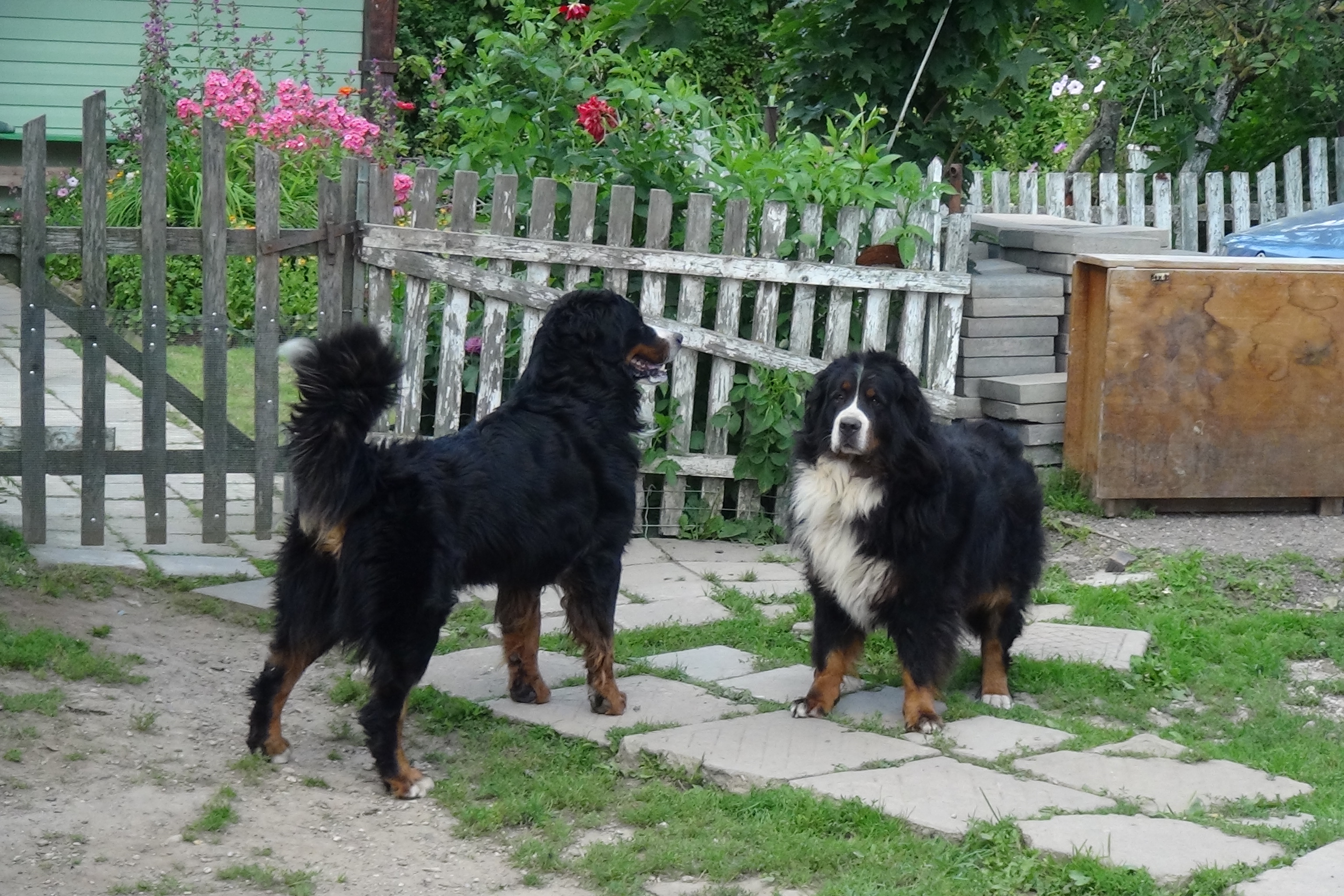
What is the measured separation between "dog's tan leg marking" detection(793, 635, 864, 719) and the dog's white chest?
13cm

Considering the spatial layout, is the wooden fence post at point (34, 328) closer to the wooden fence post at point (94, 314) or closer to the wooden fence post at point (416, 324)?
the wooden fence post at point (94, 314)

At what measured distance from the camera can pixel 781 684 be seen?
4.81 m

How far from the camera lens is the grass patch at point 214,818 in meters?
3.54

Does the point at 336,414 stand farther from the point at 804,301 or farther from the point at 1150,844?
the point at 804,301

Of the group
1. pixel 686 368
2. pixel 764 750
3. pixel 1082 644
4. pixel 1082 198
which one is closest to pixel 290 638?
pixel 764 750

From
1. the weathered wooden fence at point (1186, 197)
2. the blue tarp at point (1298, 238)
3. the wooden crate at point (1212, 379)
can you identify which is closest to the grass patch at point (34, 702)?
the wooden crate at point (1212, 379)

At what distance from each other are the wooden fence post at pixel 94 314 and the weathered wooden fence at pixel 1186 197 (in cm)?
680

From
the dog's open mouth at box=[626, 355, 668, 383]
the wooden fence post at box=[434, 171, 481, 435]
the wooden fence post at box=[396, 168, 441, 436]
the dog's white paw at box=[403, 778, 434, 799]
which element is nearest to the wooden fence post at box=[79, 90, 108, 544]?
the wooden fence post at box=[396, 168, 441, 436]

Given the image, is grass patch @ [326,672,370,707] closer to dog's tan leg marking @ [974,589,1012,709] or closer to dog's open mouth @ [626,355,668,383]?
dog's open mouth @ [626,355,668,383]

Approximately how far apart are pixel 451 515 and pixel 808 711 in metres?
1.33

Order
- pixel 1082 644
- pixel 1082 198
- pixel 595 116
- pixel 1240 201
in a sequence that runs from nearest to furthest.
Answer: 1. pixel 1082 644
2. pixel 595 116
3. pixel 1082 198
4. pixel 1240 201

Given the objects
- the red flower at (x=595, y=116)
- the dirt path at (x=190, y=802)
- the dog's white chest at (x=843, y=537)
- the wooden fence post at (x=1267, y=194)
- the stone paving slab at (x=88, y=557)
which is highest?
the wooden fence post at (x=1267, y=194)

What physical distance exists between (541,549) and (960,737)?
139 centimetres

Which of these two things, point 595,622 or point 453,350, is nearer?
point 595,622
